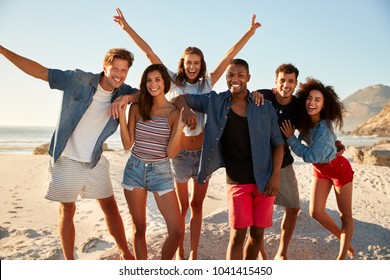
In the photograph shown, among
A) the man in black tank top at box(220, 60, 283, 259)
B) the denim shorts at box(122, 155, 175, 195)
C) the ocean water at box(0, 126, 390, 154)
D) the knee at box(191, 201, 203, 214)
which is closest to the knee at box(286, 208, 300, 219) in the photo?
the man in black tank top at box(220, 60, 283, 259)

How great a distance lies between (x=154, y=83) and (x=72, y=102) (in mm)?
912

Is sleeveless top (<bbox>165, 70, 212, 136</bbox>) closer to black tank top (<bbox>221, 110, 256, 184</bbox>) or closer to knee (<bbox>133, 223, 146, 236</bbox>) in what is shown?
black tank top (<bbox>221, 110, 256, 184</bbox>)

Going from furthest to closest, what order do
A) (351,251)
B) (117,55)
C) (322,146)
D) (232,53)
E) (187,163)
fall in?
(232,53) < (351,251) < (187,163) < (322,146) < (117,55)

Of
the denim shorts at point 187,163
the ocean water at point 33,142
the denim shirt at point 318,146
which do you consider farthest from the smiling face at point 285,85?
the ocean water at point 33,142

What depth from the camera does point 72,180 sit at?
375 centimetres

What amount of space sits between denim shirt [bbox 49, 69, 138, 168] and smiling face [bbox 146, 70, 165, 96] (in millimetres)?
559

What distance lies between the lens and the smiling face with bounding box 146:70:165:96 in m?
3.55

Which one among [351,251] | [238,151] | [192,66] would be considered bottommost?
[351,251]

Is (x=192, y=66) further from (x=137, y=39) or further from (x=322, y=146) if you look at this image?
(x=322, y=146)

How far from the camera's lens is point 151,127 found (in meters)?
3.54

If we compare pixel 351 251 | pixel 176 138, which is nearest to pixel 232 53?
pixel 176 138

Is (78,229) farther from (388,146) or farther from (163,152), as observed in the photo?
(388,146)

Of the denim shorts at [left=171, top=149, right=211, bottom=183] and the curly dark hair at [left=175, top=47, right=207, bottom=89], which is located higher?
the curly dark hair at [left=175, top=47, right=207, bottom=89]

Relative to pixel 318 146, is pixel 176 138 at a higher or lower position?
higher
